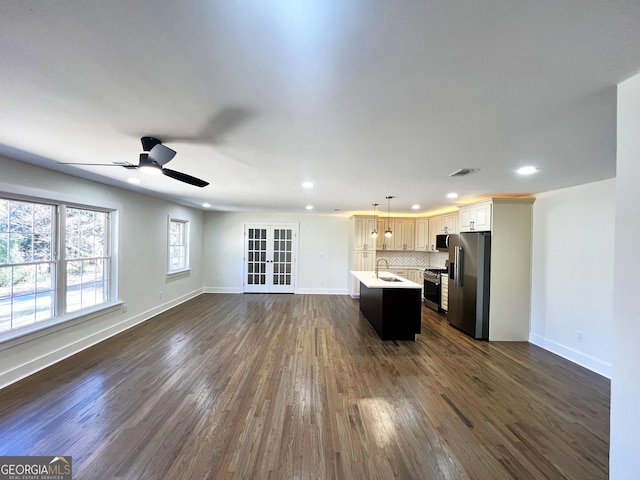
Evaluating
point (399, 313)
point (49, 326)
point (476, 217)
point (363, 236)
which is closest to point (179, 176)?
point (49, 326)

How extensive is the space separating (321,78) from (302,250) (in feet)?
22.4

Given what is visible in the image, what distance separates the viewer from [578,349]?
366cm

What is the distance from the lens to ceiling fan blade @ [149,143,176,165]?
6.79 feet

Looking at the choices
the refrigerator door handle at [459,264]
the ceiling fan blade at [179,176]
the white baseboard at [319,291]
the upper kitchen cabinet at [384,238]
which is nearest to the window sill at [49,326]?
the ceiling fan blade at [179,176]

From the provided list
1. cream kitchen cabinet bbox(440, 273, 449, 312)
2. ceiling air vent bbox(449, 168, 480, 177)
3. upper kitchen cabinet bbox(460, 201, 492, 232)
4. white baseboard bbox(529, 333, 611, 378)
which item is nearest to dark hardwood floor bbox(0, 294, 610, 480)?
white baseboard bbox(529, 333, 611, 378)

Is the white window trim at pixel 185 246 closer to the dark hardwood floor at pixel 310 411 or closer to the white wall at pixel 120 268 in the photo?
the white wall at pixel 120 268

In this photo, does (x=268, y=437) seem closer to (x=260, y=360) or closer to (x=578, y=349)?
(x=260, y=360)

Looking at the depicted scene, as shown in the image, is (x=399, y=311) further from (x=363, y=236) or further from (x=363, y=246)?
(x=363, y=236)

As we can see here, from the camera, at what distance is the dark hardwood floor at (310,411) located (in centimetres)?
190

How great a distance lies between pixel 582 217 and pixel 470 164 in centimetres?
223

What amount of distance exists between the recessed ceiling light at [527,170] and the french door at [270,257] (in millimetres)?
5846

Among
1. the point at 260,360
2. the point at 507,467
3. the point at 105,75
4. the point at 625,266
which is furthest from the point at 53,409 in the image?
the point at 625,266

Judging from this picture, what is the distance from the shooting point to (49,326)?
10.7ft

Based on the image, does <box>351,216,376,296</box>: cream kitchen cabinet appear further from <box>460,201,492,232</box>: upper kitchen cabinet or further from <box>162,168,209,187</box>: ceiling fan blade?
<box>162,168,209,187</box>: ceiling fan blade
